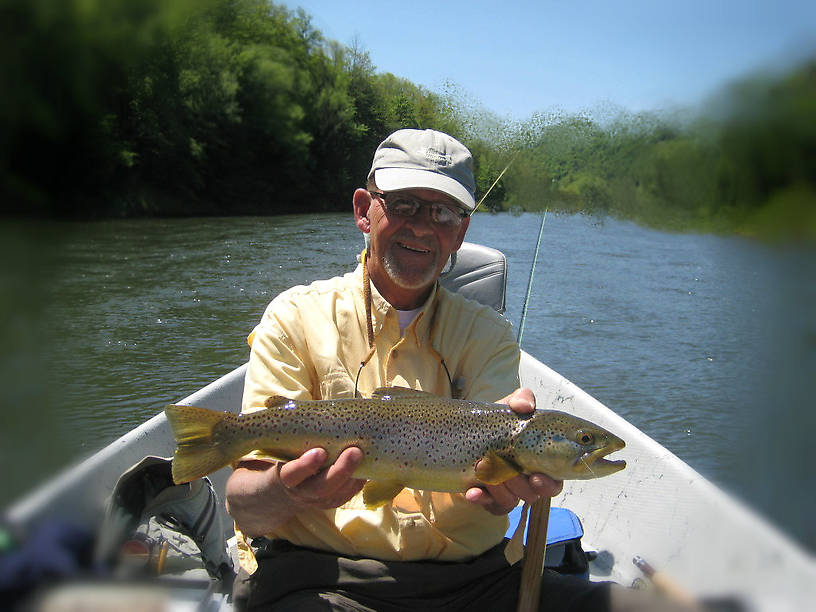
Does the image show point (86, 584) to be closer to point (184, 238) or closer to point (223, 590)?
point (223, 590)

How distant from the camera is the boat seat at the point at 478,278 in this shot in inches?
171

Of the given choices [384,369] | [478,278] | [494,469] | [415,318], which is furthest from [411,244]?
[478,278]

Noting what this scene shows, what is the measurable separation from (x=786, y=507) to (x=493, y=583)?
1650 millimetres

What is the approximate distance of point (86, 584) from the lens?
4.56 ft

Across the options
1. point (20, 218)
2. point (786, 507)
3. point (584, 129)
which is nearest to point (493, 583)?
point (786, 507)

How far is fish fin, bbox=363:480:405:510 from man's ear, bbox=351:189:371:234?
1.05 m

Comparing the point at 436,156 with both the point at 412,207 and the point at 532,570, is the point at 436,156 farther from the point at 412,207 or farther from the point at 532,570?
the point at 532,570

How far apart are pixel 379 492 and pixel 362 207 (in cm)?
121

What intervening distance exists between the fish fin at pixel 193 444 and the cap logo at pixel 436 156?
1.21 m

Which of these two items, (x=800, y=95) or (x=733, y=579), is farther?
(x=800, y=95)

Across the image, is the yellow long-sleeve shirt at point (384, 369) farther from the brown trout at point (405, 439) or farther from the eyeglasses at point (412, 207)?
the eyeglasses at point (412, 207)

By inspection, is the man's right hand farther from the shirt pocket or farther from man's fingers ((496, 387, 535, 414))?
man's fingers ((496, 387, 535, 414))

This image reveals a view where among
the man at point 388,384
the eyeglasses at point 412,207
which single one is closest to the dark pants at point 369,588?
the man at point 388,384

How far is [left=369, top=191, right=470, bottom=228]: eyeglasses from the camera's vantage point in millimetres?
2530
